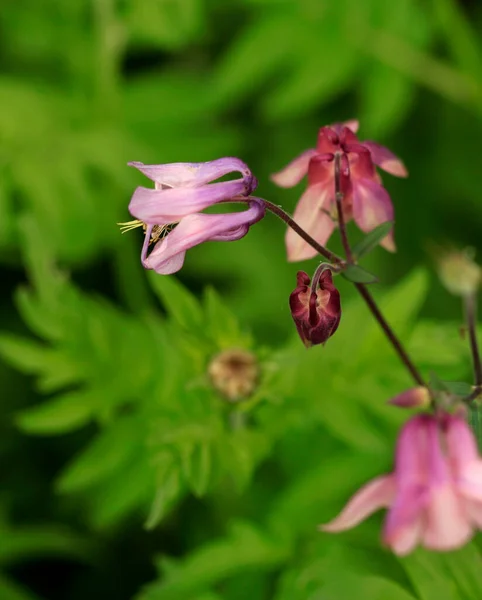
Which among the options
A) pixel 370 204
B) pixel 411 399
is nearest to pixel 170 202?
pixel 370 204

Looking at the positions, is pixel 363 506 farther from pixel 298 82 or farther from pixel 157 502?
pixel 298 82

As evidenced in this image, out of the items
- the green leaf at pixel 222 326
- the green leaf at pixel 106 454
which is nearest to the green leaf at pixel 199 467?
the green leaf at pixel 222 326

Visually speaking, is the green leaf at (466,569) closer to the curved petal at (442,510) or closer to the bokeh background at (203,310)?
the bokeh background at (203,310)

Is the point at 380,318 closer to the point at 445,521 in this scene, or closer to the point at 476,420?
the point at 476,420

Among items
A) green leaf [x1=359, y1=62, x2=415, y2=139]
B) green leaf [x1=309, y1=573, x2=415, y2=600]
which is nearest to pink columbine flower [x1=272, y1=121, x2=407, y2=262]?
green leaf [x1=309, y1=573, x2=415, y2=600]

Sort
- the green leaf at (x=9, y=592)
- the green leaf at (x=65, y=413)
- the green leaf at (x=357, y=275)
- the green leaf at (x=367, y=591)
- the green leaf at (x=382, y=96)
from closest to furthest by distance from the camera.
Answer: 1. the green leaf at (x=357, y=275)
2. the green leaf at (x=367, y=591)
3. the green leaf at (x=65, y=413)
4. the green leaf at (x=9, y=592)
5. the green leaf at (x=382, y=96)

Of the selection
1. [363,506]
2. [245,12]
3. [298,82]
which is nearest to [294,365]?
[363,506]
